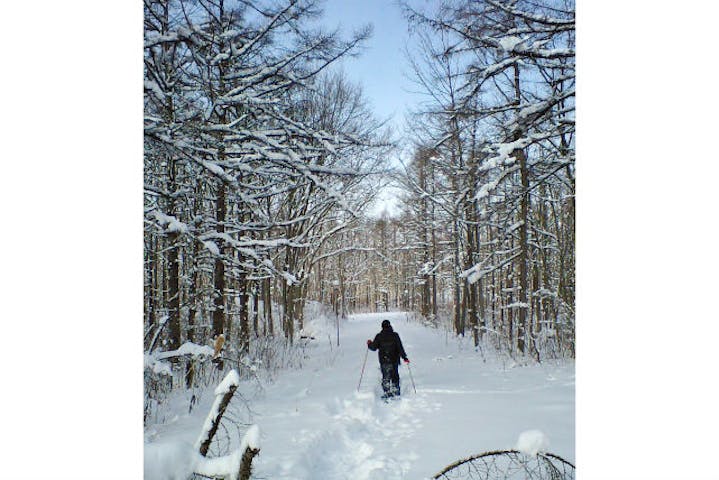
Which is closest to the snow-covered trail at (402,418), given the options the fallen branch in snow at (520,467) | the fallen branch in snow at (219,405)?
the fallen branch in snow at (520,467)

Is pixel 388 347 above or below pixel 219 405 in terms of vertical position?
below

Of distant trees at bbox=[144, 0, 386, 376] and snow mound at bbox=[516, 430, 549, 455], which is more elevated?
distant trees at bbox=[144, 0, 386, 376]

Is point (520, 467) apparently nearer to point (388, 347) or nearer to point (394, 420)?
point (394, 420)

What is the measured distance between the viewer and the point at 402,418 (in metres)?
3.54

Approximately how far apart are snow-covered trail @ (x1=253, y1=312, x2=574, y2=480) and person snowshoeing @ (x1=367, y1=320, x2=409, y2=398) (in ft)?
0.61

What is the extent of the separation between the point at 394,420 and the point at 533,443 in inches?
91.6

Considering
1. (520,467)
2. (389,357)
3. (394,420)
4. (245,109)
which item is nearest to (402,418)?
(394,420)

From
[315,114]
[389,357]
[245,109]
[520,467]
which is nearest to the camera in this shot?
[520,467]

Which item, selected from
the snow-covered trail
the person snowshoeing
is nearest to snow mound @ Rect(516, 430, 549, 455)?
the snow-covered trail

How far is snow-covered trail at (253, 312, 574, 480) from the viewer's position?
2.40 meters

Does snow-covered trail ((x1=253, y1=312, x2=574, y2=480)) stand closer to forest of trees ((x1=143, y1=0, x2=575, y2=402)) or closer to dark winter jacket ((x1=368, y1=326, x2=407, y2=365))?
dark winter jacket ((x1=368, y1=326, x2=407, y2=365))

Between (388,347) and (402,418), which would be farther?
(388,347)

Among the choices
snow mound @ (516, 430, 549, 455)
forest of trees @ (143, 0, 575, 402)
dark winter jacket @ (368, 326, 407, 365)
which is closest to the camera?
snow mound @ (516, 430, 549, 455)
